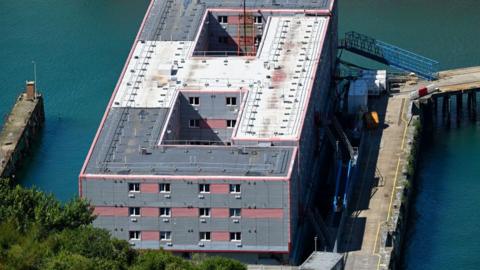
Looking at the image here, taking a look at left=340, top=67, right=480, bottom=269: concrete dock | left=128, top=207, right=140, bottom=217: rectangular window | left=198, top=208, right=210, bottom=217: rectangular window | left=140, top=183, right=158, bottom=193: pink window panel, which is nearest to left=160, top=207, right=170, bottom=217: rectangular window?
left=140, top=183, right=158, bottom=193: pink window panel

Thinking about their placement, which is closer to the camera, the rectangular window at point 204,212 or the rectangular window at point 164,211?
the rectangular window at point 204,212

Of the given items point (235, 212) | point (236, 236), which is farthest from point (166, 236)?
point (235, 212)

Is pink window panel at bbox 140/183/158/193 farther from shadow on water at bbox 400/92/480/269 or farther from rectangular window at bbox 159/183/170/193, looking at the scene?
shadow on water at bbox 400/92/480/269

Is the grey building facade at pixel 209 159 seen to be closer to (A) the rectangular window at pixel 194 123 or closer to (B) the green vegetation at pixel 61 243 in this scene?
(A) the rectangular window at pixel 194 123

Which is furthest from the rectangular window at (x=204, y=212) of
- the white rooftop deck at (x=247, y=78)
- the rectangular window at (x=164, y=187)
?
the white rooftop deck at (x=247, y=78)

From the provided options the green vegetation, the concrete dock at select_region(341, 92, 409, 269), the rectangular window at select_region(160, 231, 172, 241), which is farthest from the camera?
the concrete dock at select_region(341, 92, 409, 269)

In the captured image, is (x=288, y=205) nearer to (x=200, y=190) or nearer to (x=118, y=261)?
(x=200, y=190)
